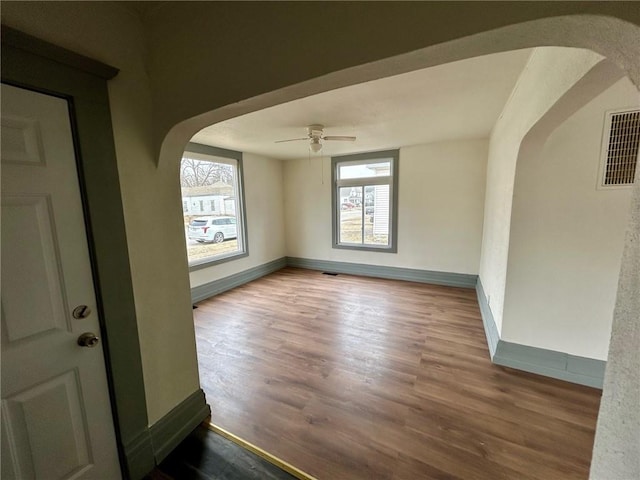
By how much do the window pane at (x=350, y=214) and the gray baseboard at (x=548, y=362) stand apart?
3062 millimetres

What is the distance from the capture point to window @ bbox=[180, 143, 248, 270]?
12.6ft

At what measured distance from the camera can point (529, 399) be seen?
1943mm

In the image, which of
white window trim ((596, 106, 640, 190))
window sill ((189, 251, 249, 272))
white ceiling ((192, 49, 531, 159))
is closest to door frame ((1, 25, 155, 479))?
white ceiling ((192, 49, 531, 159))

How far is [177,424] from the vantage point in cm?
166

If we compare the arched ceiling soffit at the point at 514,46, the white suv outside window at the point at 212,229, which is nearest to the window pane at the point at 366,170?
the white suv outside window at the point at 212,229

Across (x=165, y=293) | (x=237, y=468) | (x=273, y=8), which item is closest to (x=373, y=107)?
(x=273, y=8)

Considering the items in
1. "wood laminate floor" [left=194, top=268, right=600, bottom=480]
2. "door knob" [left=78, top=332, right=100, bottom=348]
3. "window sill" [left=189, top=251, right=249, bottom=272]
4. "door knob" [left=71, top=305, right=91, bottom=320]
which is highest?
"door knob" [left=71, top=305, right=91, bottom=320]

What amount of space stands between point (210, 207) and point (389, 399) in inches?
143

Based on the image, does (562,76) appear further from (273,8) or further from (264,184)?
(264,184)

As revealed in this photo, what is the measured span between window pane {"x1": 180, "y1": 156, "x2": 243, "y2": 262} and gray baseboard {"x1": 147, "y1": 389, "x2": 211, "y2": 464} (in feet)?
8.12

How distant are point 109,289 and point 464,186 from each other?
14.7ft

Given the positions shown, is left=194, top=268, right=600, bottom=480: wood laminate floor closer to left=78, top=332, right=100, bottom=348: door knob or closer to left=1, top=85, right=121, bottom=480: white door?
left=1, top=85, right=121, bottom=480: white door

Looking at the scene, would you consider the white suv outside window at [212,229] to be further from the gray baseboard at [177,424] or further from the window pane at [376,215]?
the gray baseboard at [177,424]

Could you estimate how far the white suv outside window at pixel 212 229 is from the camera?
3980 millimetres
